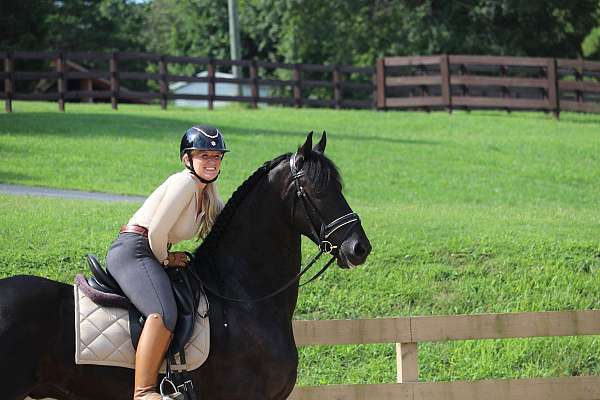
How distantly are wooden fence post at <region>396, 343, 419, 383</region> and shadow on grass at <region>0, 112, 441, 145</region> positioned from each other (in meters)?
16.0

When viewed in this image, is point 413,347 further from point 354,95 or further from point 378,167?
point 354,95

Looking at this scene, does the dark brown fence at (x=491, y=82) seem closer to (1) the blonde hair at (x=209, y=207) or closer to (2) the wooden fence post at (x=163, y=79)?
(2) the wooden fence post at (x=163, y=79)

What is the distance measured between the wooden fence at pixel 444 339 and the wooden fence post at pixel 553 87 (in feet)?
80.1

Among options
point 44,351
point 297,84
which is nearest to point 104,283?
point 44,351

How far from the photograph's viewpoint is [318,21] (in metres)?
51.4

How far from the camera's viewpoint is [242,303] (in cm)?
645

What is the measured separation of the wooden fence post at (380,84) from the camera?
34.6 metres

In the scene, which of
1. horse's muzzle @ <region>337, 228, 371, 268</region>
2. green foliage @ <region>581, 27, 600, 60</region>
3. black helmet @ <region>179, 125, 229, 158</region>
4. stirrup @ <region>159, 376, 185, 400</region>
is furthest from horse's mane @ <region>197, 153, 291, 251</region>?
green foliage @ <region>581, 27, 600, 60</region>

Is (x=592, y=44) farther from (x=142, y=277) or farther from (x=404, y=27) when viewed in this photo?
(x=142, y=277)

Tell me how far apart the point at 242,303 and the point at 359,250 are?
87cm

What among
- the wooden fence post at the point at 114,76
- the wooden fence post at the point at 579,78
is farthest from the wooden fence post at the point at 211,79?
the wooden fence post at the point at 579,78

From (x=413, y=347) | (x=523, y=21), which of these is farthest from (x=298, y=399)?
(x=523, y=21)

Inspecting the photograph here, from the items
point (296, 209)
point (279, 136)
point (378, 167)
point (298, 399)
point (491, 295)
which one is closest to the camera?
point (296, 209)

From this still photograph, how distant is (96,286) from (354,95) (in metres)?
51.3
